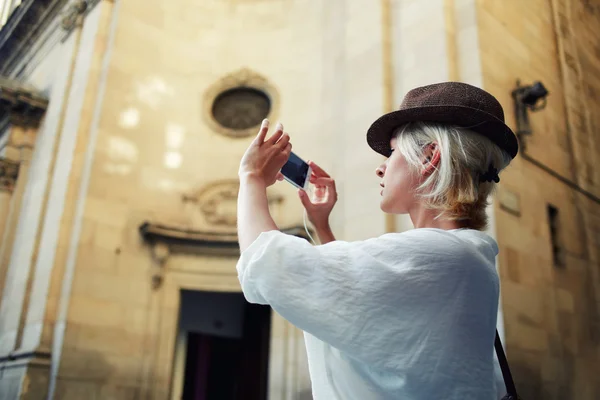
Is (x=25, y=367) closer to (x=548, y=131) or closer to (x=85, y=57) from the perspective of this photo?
(x=85, y=57)

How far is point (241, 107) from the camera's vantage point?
10398 mm

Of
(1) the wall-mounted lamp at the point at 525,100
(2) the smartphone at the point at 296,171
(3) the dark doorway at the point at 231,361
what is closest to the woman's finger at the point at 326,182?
(2) the smartphone at the point at 296,171

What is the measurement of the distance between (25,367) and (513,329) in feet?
21.7

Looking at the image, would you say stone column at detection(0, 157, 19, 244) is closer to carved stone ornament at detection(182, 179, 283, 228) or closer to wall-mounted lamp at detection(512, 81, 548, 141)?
A: carved stone ornament at detection(182, 179, 283, 228)

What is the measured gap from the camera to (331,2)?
10094mm

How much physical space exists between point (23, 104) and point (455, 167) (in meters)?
11.9

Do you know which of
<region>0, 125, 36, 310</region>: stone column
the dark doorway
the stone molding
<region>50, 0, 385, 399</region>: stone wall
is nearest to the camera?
<region>50, 0, 385, 399</region>: stone wall

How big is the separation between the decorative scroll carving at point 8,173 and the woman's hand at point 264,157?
11.6 m

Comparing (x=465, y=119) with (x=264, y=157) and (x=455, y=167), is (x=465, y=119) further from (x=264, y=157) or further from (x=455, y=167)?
(x=264, y=157)

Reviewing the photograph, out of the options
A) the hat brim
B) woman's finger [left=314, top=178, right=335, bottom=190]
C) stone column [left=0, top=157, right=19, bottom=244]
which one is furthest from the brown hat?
stone column [left=0, top=157, right=19, bottom=244]

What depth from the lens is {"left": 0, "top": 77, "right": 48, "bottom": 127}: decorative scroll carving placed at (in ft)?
37.4

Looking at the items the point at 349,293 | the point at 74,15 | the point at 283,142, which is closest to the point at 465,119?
the point at 283,142

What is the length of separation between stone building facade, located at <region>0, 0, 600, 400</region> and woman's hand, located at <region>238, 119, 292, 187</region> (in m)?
5.04

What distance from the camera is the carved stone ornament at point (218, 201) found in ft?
31.2
